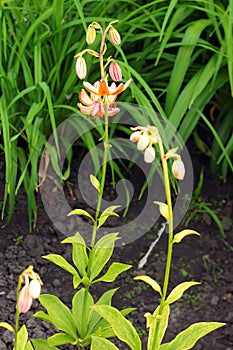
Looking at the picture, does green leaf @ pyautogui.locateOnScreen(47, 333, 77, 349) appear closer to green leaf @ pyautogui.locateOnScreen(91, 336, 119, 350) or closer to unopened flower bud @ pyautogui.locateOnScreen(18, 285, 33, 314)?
green leaf @ pyautogui.locateOnScreen(91, 336, 119, 350)

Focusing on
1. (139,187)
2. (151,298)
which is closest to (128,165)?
(139,187)

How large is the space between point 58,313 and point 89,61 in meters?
0.88

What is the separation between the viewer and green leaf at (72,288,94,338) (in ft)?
5.58

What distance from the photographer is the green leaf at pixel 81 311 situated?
1.70 meters

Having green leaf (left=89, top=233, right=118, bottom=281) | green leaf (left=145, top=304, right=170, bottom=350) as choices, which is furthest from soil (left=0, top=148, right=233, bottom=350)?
green leaf (left=145, top=304, right=170, bottom=350)

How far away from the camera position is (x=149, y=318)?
140 cm

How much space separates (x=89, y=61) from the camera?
2277 millimetres

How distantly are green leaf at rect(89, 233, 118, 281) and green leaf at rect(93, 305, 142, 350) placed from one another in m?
0.17

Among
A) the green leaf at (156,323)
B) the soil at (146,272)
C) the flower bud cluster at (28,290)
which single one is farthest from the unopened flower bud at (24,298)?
the soil at (146,272)

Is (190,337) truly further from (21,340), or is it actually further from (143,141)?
(143,141)

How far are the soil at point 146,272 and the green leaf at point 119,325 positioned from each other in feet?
1.83

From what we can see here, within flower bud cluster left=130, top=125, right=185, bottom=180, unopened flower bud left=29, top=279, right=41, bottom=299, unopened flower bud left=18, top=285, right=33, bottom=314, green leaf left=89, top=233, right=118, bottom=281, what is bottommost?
green leaf left=89, top=233, right=118, bottom=281

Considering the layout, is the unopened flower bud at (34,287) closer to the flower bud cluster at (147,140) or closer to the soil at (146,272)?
the flower bud cluster at (147,140)

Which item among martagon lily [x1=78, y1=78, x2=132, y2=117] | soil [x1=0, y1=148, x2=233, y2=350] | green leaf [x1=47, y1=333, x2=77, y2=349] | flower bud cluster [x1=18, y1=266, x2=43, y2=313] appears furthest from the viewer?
soil [x1=0, y1=148, x2=233, y2=350]
